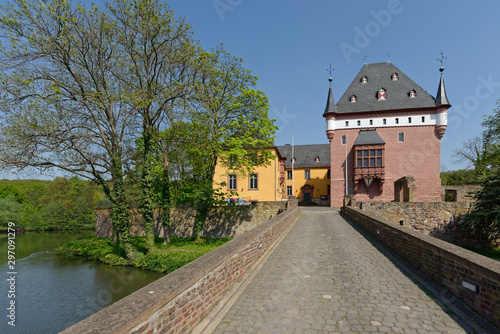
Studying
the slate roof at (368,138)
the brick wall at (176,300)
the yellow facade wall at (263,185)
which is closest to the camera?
the brick wall at (176,300)

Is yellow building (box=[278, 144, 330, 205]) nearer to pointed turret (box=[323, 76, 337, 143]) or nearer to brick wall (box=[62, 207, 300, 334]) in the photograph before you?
pointed turret (box=[323, 76, 337, 143])

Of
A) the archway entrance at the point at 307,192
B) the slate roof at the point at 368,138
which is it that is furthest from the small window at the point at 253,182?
the archway entrance at the point at 307,192

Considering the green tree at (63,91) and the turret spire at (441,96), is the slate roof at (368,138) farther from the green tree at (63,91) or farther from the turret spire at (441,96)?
the green tree at (63,91)

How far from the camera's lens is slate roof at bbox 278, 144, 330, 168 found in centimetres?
4685

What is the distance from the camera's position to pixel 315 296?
519 cm

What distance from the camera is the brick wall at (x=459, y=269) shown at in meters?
4.11

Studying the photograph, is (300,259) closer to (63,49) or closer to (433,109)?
(63,49)

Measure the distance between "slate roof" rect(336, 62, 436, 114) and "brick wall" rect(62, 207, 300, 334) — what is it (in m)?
32.7

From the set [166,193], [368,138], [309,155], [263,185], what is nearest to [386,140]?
[368,138]

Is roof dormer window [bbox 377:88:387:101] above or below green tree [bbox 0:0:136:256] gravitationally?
above

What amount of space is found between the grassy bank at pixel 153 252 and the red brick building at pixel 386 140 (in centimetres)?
1939

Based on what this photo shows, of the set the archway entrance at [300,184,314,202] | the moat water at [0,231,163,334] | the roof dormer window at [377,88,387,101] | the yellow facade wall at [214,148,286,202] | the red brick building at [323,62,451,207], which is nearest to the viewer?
the moat water at [0,231,163,334]

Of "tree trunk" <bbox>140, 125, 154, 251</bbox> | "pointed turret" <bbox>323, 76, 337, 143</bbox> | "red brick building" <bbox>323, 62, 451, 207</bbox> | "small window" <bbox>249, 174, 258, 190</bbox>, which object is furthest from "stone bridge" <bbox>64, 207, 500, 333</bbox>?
"pointed turret" <bbox>323, 76, 337, 143</bbox>

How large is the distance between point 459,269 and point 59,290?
16.8 meters
